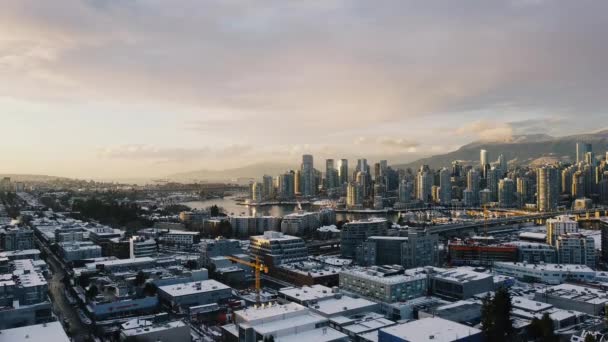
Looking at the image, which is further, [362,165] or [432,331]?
[362,165]

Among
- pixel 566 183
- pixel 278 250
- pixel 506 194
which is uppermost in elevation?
pixel 566 183

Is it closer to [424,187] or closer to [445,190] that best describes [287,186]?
[424,187]

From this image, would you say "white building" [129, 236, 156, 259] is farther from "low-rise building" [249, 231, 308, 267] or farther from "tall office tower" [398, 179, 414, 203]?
"tall office tower" [398, 179, 414, 203]

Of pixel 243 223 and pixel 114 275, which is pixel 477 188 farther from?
pixel 114 275

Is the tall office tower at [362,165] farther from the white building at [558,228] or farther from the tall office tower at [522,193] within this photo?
the white building at [558,228]

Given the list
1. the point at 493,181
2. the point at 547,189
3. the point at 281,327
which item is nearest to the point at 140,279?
the point at 281,327

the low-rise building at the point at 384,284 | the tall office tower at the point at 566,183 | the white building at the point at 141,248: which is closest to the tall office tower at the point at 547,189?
the tall office tower at the point at 566,183
